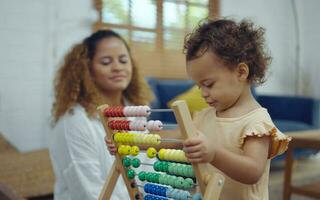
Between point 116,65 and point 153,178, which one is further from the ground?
point 116,65

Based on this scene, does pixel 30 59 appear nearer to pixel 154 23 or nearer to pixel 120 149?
pixel 154 23

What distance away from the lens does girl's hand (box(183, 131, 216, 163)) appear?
0.78 m

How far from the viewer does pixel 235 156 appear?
0.82 meters

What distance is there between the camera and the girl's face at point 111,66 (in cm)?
164

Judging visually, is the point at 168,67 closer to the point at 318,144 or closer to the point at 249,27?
the point at 318,144

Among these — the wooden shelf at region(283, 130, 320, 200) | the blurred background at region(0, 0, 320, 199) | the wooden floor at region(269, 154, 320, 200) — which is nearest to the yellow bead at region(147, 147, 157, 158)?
the blurred background at region(0, 0, 320, 199)

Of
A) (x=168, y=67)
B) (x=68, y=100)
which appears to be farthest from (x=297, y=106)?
(x=68, y=100)

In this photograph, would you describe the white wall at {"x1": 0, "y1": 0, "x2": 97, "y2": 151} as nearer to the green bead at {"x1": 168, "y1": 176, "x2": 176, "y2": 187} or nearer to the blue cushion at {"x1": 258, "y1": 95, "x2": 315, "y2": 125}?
the blue cushion at {"x1": 258, "y1": 95, "x2": 315, "y2": 125}

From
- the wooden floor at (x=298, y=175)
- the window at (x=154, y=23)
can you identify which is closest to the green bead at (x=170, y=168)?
the wooden floor at (x=298, y=175)

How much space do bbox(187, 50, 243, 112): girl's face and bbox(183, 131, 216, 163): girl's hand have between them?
158 millimetres

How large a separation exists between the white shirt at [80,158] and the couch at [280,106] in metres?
2.03

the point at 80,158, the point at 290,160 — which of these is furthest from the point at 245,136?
the point at 290,160

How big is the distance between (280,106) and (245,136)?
403 cm

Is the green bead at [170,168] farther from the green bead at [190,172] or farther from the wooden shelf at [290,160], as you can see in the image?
the wooden shelf at [290,160]
